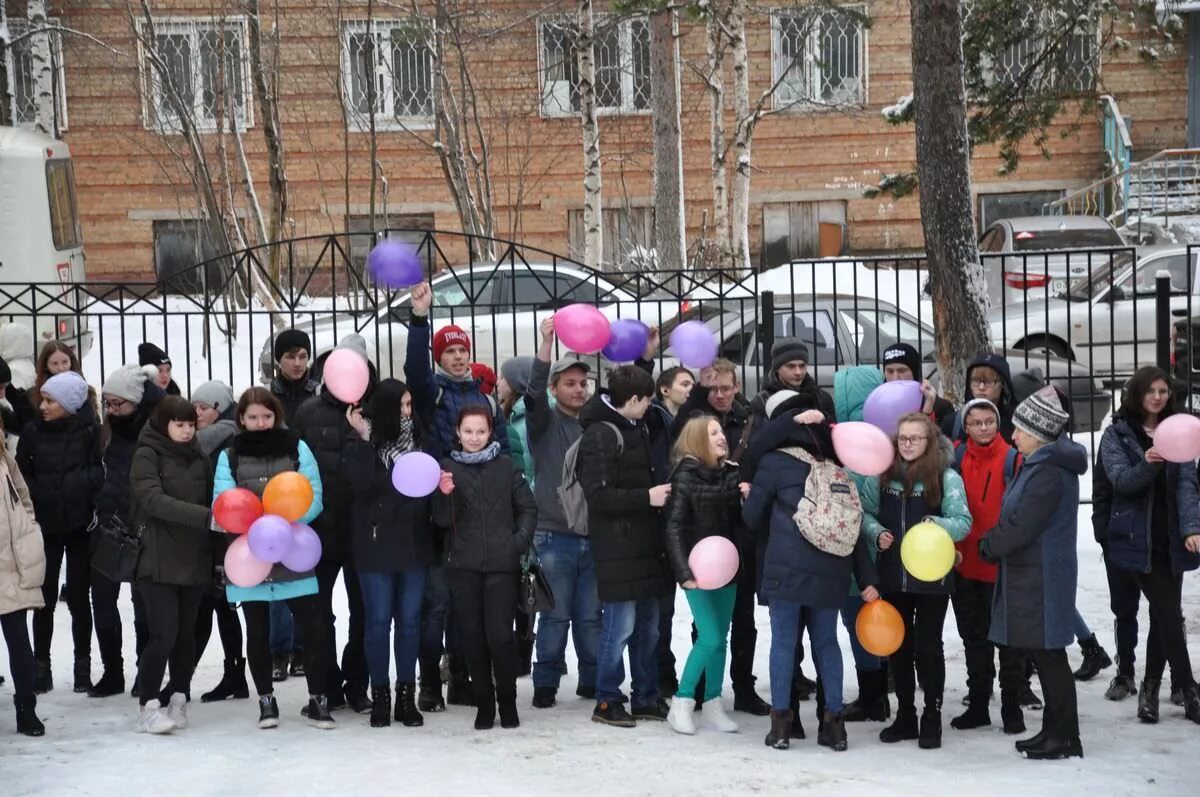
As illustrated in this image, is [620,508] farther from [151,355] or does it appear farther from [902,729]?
[151,355]

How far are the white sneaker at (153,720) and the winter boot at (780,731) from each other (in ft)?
8.00

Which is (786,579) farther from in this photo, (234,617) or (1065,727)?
(234,617)

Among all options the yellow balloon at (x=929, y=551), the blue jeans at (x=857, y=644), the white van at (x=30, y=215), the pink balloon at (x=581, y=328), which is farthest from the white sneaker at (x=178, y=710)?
the white van at (x=30, y=215)

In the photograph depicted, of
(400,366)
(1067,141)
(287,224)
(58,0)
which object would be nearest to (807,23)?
(1067,141)

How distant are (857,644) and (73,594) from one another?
11.8 feet

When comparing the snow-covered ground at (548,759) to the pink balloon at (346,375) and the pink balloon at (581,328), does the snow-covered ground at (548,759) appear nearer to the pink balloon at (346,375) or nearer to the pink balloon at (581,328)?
the pink balloon at (346,375)

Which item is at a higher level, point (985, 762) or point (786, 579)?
point (786, 579)

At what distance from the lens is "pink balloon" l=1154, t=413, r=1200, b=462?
22.2ft

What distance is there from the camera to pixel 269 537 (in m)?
6.90

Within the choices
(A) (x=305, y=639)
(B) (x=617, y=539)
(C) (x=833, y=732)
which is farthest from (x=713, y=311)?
(C) (x=833, y=732)

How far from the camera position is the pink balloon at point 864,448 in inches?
262

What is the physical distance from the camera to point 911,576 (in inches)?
273

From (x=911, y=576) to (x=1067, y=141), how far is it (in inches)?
789

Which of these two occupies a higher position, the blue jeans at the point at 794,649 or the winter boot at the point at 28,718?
the blue jeans at the point at 794,649
